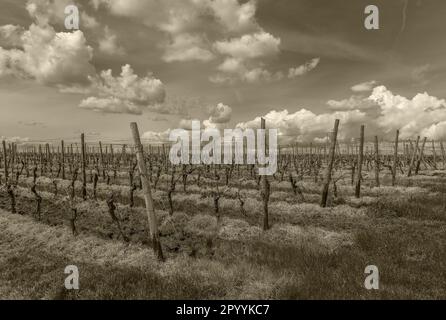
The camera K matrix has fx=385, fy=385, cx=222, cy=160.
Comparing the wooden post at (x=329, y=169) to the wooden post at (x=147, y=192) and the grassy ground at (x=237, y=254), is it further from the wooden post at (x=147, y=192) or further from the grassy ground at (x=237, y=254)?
the wooden post at (x=147, y=192)

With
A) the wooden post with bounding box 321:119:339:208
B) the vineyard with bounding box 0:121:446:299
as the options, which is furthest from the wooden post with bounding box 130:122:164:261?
the wooden post with bounding box 321:119:339:208

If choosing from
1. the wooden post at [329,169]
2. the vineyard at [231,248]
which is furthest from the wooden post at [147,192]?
the wooden post at [329,169]

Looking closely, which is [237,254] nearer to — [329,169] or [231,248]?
[231,248]

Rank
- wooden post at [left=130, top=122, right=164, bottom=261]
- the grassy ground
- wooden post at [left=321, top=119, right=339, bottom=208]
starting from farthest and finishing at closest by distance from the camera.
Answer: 1. wooden post at [left=321, top=119, right=339, bottom=208]
2. wooden post at [left=130, top=122, right=164, bottom=261]
3. the grassy ground

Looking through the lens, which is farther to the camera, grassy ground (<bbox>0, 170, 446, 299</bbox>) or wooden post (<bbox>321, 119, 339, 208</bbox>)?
wooden post (<bbox>321, 119, 339, 208</bbox>)

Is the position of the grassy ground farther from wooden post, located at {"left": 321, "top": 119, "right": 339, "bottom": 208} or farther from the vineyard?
wooden post, located at {"left": 321, "top": 119, "right": 339, "bottom": 208}

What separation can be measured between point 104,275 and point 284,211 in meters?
9.24

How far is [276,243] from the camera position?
11.2m

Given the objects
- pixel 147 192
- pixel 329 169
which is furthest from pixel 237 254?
pixel 329 169

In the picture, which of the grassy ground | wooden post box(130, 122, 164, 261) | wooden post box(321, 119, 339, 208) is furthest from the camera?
wooden post box(321, 119, 339, 208)

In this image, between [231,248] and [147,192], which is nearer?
[147,192]
